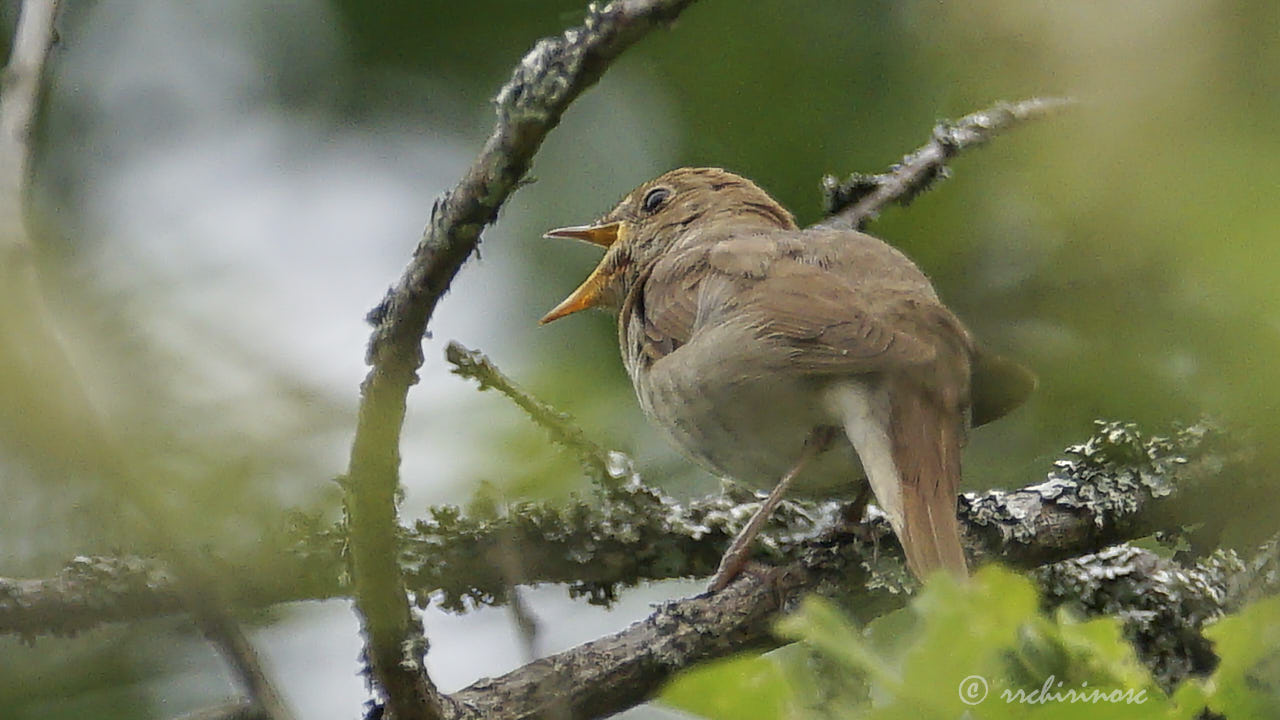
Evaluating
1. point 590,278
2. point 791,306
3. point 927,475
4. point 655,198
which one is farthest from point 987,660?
point 655,198

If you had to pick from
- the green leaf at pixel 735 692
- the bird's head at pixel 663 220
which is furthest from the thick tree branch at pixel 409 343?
the bird's head at pixel 663 220

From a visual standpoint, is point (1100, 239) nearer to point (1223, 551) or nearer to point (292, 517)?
point (292, 517)

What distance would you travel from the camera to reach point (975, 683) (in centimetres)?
102

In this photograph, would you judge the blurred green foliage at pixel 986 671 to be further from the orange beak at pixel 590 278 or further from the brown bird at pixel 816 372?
the orange beak at pixel 590 278

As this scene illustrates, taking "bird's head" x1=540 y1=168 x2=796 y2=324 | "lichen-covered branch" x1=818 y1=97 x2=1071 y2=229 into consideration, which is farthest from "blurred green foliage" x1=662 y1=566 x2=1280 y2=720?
"bird's head" x1=540 y1=168 x2=796 y2=324

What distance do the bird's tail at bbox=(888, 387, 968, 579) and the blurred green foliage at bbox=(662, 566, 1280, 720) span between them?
4.30 feet

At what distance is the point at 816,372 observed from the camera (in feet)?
9.58

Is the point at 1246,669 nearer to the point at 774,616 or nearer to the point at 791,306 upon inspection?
the point at 774,616

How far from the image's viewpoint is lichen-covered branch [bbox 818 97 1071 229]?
135 inches

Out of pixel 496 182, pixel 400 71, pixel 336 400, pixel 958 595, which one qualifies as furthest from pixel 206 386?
pixel 400 71

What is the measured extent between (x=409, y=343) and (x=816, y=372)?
1.17 metres

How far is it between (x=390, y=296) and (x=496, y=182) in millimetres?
294

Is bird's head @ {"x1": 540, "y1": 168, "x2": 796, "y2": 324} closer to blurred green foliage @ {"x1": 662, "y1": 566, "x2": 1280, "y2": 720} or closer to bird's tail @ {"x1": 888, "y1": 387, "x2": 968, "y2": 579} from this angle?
bird's tail @ {"x1": 888, "y1": 387, "x2": 968, "y2": 579}

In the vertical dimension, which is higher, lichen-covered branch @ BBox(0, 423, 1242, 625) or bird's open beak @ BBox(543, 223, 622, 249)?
bird's open beak @ BBox(543, 223, 622, 249)
